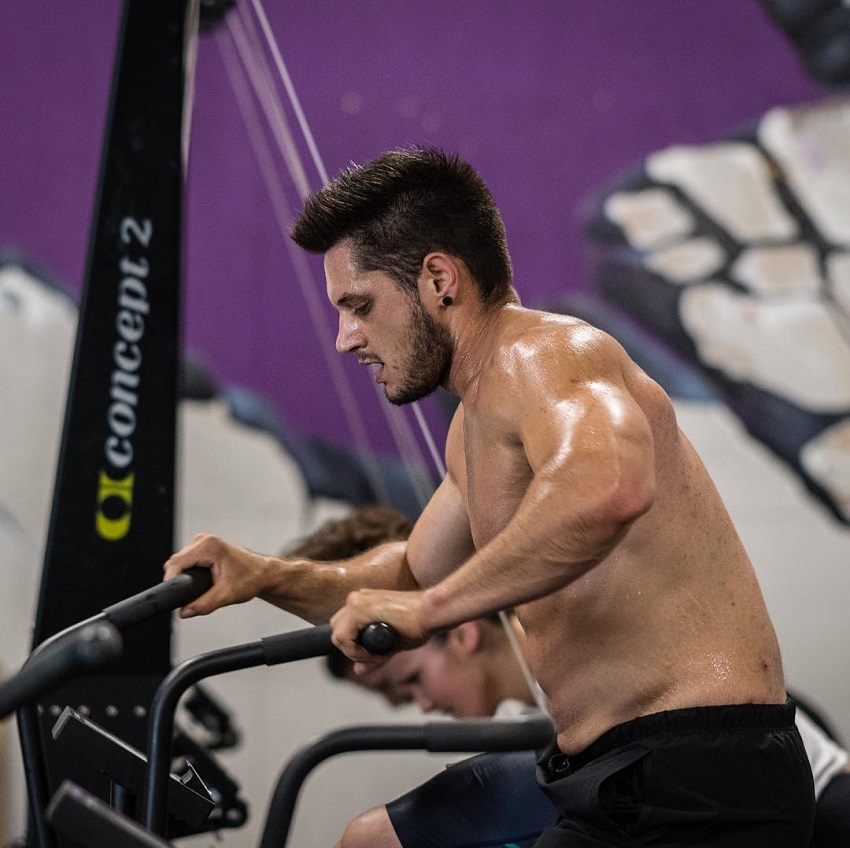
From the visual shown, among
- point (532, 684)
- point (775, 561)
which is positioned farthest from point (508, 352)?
point (775, 561)

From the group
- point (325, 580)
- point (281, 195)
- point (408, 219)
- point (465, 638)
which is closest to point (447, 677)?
point (465, 638)

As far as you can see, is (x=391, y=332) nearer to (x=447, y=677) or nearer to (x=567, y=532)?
(x=567, y=532)

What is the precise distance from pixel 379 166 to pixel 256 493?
2257mm

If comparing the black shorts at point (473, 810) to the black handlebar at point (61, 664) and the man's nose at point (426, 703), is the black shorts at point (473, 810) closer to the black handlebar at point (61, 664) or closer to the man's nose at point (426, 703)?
the man's nose at point (426, 703)

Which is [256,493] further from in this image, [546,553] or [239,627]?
[546,553]

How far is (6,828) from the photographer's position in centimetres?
362

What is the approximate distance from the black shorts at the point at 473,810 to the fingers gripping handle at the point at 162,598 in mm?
661

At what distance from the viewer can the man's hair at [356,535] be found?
3004 millimetres

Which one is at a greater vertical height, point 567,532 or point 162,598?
point 162,598

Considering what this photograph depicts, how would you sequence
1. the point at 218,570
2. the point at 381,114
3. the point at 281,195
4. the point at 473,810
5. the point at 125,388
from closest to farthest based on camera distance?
the point at 218,570 → the point at 473,810 → the point at 125,388 → the point at 281,195 → the point at 381,114

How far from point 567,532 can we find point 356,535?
1.69 metres

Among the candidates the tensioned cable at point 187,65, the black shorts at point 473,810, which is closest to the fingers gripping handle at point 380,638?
the black shorts at point 473,810

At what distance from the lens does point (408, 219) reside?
178 centimetres

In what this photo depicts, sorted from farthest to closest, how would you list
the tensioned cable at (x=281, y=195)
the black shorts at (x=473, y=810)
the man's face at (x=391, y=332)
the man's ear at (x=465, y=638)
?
the tensioned cable at (x=281, y=195)
the man's ear at (x=465, y=638)
the black shorts at (x=473, y=810)
the man's face at (x=391, y=332)
